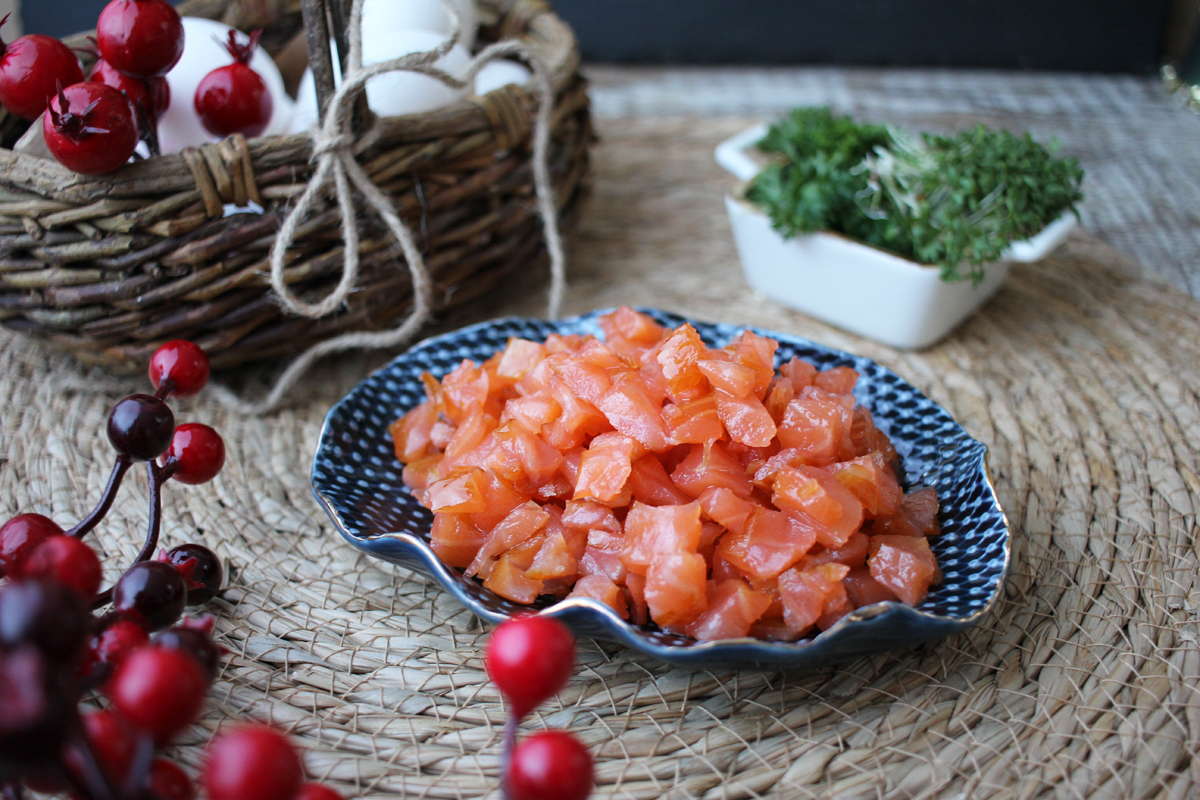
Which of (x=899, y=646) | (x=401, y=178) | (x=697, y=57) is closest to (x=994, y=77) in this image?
(x=697, y=57)

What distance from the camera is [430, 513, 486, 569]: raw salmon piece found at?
3.15 ft

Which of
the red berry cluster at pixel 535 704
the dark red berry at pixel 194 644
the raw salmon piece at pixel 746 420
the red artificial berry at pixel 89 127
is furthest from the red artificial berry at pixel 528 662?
the red artificial berry at pixel 89 127

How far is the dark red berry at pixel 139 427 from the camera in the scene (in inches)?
34.6

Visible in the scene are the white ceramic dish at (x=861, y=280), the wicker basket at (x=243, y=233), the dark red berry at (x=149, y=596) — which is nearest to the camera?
the dark red berry at (x=149, y=596)

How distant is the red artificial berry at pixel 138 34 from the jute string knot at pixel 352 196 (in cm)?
21

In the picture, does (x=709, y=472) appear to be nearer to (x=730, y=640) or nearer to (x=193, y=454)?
(x=730, y=640)

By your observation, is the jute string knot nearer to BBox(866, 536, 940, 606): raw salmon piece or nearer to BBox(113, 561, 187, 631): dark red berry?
BBox(113, 561, 187, 631): dark red berry

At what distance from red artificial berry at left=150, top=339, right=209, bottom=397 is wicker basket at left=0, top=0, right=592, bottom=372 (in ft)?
0.63

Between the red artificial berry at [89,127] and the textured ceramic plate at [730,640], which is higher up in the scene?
the red artificial berry at [89,127]

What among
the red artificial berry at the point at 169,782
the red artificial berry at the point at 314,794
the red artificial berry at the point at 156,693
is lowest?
the red artificial berry at the point at 314,794

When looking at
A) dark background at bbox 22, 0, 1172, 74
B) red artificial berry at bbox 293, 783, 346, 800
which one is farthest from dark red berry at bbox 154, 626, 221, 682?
dark background at bbox 22, 0, 1172, 74

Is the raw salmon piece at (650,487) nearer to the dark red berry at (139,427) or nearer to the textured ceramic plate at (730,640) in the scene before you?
the textured ceramic plate at (730,640)

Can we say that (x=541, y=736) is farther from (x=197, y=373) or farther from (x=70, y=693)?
(x=197, y=373)

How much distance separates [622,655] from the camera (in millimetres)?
952
